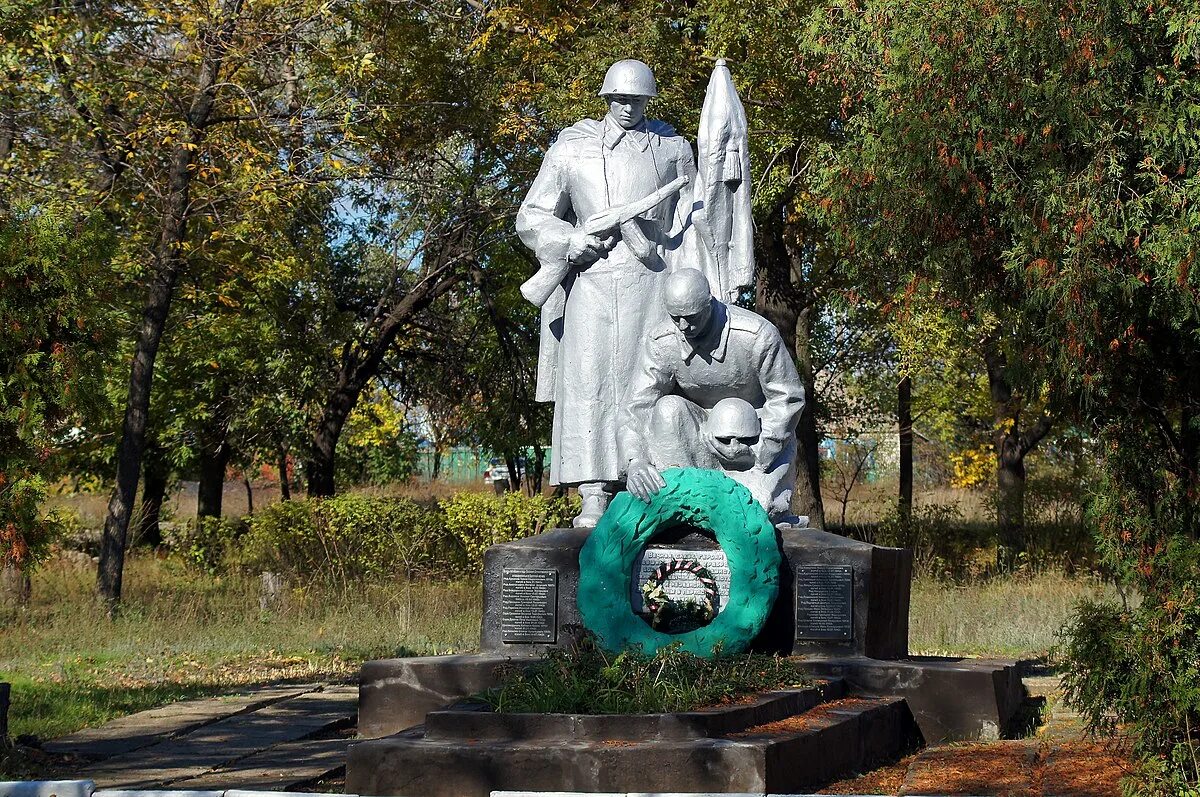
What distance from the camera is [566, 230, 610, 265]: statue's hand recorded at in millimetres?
9273

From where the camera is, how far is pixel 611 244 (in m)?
9.37

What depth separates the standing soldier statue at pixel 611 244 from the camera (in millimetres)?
9273

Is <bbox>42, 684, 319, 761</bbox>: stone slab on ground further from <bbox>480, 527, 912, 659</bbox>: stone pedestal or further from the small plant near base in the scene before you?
the small plant near base

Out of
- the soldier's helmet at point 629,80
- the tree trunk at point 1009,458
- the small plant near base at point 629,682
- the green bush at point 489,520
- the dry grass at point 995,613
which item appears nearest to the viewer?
the small plant near base at point 629,682

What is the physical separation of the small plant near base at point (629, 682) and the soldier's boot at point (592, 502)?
1.73 metres

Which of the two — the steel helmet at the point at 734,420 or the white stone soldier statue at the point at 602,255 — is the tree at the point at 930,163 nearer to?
the steel helmet at the point at 734,420

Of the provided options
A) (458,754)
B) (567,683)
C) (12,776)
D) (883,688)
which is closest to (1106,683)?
(883,688)

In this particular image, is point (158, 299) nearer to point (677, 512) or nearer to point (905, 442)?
point (677, 512)

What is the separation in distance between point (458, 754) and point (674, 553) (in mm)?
2495

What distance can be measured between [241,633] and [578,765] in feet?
25.7

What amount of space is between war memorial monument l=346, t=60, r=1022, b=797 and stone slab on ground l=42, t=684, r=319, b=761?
47.3 inches

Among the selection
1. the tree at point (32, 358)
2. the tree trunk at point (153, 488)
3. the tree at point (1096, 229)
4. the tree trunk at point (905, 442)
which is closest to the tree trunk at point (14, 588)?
the tree trunk at point (153, 488)

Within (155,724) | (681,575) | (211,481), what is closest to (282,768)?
(155,724)

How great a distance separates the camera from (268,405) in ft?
64.9
